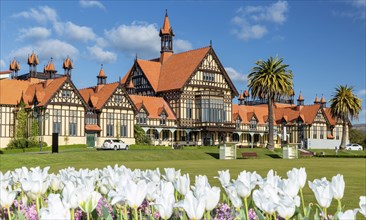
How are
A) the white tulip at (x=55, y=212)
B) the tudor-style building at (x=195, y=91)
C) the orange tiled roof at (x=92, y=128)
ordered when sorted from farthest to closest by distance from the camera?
1. the tudor-style building at (x=195, y=91)
2. the orange tiled roof at (x=92, y=128)
3. the white tulip at (x=55, y=212)

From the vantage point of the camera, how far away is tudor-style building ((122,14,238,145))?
81000 millimetres

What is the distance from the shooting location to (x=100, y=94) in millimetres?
75125

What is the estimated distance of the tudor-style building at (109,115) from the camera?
72312mm

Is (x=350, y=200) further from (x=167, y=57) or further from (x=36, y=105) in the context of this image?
(x=167, y=57)

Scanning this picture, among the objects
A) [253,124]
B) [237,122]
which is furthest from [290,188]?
[253,124]

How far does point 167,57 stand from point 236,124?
58.6 ft

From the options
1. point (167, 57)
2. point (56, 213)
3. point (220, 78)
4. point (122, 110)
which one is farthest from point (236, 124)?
point (56, 213)

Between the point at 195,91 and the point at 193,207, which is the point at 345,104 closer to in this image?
the point at 195,91

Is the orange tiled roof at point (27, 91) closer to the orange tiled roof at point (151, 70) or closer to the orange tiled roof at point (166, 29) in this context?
the orange tiled roof at point (151, 70)

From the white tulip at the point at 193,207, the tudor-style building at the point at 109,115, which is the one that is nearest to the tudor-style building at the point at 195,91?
the tudor-style building at the point at 109,115

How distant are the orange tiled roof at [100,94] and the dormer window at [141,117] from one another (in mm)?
6334

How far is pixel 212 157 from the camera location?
2238 inches

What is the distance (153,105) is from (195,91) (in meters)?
7.26

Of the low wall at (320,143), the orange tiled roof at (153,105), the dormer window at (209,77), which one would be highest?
the dormer window at (209,77)
